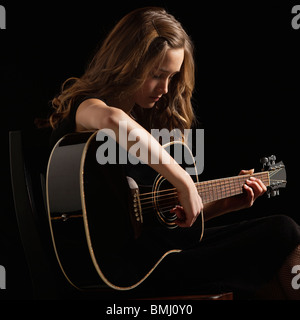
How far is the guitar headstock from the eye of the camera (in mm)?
1564

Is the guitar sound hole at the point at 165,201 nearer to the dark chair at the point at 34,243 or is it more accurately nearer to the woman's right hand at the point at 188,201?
the woman's right hand at the point at 188,201

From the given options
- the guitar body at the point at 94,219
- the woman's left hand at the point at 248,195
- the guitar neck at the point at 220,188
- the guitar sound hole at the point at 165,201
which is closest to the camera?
the guitar body at the point at 94,219

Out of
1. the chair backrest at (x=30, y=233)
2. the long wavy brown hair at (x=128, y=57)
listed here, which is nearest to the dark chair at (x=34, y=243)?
the chair backrest at (x=30, y=233)

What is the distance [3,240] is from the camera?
147cm

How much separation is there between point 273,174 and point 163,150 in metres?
0.63

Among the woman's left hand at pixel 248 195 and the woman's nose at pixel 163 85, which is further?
the woman's left hand at pixel 248 195

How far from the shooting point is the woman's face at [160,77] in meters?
1.29

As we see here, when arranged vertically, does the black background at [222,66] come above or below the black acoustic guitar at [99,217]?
above

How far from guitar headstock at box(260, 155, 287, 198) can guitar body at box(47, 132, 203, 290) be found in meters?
0.59

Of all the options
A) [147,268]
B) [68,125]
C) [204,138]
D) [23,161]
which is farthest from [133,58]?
[204,138]

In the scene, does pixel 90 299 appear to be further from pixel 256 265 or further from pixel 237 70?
pixel 237 70

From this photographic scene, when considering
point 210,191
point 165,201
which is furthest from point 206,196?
point 165,201

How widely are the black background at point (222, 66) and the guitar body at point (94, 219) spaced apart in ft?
2.07

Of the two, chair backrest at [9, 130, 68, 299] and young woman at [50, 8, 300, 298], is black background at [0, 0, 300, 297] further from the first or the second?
chair backrest at [9, 130, 68, 299]
